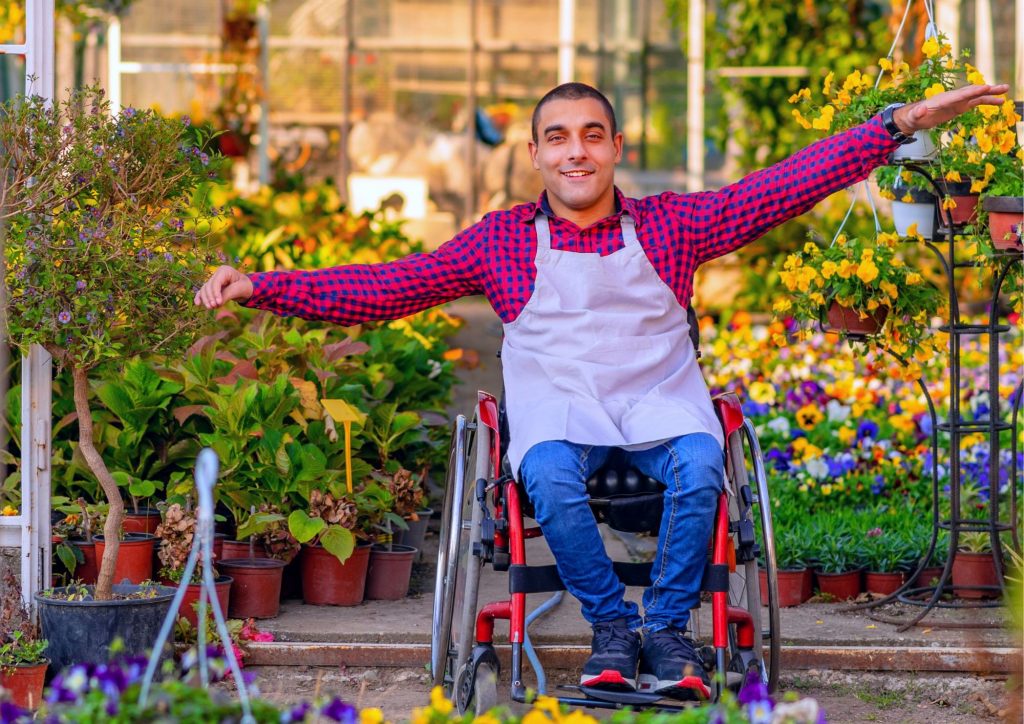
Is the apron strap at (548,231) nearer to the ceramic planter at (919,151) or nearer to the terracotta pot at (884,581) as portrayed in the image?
the ceramic planter at (919,151)

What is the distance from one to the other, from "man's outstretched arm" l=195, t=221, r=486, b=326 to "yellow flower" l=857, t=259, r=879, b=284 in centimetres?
99

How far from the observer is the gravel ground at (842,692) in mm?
3210

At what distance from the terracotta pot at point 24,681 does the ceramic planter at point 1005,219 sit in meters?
2.27

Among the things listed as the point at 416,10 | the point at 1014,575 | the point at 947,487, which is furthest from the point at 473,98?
the point at 1014,575

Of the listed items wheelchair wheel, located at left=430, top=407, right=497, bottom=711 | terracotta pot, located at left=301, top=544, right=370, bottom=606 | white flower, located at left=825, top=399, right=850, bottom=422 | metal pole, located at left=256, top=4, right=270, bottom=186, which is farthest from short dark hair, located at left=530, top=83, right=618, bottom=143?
metal pole, located at left=256, top=4, right=270, bottom=186

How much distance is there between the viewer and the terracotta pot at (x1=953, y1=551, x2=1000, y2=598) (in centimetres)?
388

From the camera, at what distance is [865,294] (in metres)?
3.80

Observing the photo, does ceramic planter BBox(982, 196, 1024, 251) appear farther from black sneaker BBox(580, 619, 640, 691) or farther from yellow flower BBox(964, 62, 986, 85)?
black sneaker BBox(580, 619, 640, 691)

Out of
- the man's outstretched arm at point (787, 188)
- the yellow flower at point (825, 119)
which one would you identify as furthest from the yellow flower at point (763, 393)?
the man's outstretched arm at point (787, 188)

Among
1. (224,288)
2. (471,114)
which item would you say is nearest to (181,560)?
(224,288)

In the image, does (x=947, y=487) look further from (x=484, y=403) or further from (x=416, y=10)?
(x=416, y=10)

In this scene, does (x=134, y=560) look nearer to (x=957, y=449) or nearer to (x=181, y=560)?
(x=181, y=560)

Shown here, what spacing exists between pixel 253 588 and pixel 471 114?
692 centimetres

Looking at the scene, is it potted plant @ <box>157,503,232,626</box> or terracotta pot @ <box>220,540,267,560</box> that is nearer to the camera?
potted plant @ <box>157,503,232,626</box>
